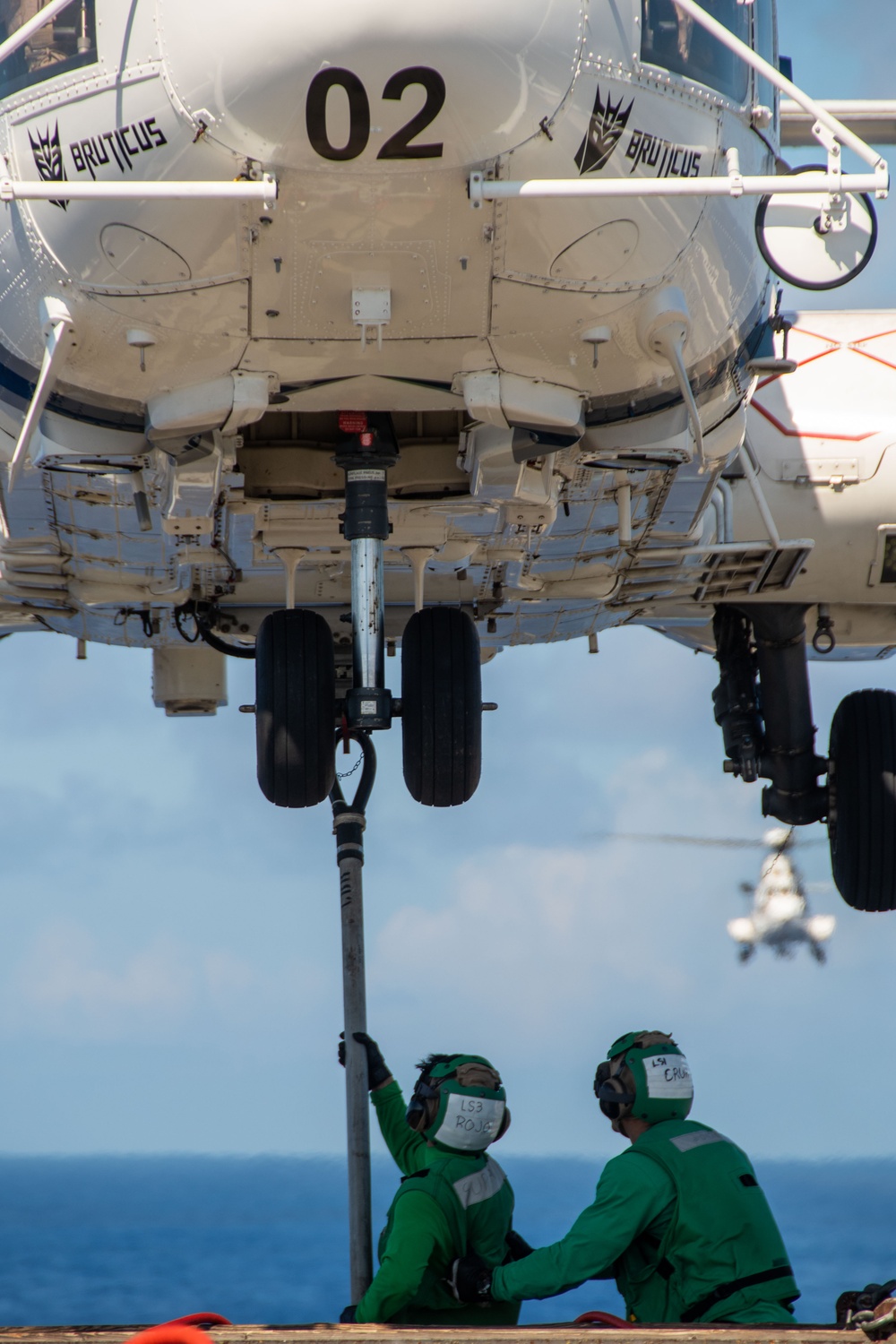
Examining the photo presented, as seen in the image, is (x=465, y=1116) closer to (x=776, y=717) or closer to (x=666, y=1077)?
(x=666, y=1077)

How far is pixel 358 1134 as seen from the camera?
9242 mm

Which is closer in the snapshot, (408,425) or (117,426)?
(117,426)

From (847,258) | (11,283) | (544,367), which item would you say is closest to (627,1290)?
(544,367)

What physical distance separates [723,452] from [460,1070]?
3.41 metres

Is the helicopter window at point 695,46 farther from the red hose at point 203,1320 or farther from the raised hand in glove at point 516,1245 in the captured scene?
the raised hand in glove at point 516,1245

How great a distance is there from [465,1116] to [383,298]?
10.2ft

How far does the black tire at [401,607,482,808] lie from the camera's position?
8.05 metres

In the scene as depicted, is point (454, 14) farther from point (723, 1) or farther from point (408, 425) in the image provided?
point (408, 425)

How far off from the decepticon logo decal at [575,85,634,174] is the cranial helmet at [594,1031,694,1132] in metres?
3.22

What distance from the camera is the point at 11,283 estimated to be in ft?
23.1

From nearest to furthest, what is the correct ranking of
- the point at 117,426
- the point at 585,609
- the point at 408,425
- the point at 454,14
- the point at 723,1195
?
the point at 454,14
the point at 723,1195
the point at 117,426
the point at 408,425
the point at 585,609

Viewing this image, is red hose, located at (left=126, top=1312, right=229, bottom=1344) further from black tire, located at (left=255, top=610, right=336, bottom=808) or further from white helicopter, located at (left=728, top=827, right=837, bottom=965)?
white helicopter, located at (left=728, top=827, right=837, bottom=965)

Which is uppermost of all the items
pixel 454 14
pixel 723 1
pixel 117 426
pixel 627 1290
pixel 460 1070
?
pixel 723 1

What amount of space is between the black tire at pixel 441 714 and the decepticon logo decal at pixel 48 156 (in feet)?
8.86
